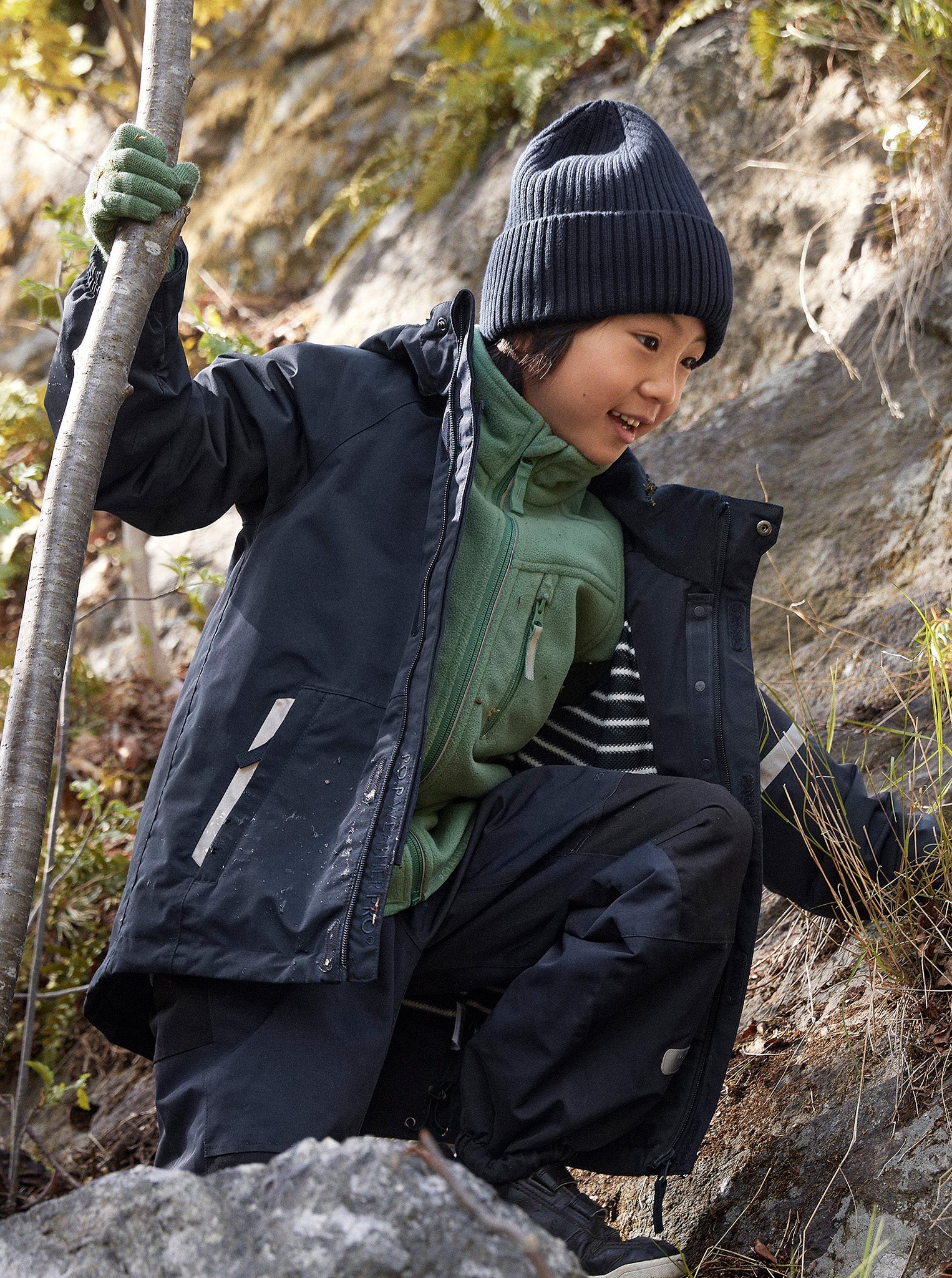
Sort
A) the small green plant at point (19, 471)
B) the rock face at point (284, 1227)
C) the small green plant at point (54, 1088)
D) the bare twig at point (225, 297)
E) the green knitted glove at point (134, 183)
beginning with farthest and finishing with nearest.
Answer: the bare twig at point (225, 297) < the small green plant at point (19, 471) < the small green plant at point (54, 1088) < the green knitted glove at point (134, 183) < the rock face at point (284, 1227)

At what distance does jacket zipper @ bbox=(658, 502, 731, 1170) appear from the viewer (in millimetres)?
2342

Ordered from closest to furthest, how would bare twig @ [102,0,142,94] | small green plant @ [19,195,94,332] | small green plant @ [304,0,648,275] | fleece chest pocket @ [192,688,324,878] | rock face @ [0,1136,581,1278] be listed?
rock face @ [0,1136,581,1278]
fleece chest pocket @ [192,688,324,878]
small green plant @ [19,195,94,332]
bare twig @ [102,0,142,94]
small green plant @ [304,0,648,275]

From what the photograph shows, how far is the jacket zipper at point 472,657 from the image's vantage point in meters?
2.50

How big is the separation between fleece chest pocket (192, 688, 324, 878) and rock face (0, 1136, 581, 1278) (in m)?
1.00

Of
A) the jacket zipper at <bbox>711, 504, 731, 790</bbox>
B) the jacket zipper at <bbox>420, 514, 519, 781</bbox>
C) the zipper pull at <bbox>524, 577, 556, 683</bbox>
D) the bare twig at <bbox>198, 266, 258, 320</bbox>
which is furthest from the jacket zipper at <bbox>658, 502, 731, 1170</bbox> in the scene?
the bare twig at <bbox>198, 266, 258, 320</bbox>

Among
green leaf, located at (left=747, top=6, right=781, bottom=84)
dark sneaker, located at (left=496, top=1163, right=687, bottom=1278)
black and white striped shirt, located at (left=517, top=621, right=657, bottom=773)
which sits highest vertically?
green leaf, located at (left=747, top=6, right=781, bottom=84)

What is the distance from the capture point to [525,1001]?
2316mm

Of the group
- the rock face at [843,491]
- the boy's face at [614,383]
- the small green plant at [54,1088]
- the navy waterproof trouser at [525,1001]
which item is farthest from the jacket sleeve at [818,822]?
the small green plant at [54,1088]

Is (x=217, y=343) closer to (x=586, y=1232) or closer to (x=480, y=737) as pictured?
(x=480, y=737)

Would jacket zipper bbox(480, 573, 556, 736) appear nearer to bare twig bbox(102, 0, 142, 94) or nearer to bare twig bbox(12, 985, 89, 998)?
bare twig bbox(12, 985, 89, 998)

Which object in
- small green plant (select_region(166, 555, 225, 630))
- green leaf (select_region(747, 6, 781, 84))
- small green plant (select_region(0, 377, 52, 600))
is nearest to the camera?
small green plant (select_region(0, 377, 52, 600))

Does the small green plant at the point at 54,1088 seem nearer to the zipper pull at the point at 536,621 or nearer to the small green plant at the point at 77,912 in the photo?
the small green plant at the point at 77,912

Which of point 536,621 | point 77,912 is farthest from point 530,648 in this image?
point 77,912

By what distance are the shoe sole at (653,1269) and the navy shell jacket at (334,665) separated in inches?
11.0
